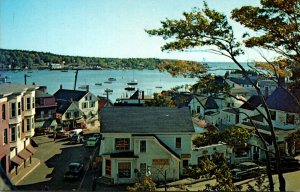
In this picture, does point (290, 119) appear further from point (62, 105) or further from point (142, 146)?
point (62, 105)

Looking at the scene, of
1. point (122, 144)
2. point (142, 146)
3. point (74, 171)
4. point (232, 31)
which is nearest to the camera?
point (232, 31)

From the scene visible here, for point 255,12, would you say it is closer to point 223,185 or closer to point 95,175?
point 223,185

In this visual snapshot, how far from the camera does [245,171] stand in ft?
11.1

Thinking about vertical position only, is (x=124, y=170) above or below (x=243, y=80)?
Answer: below

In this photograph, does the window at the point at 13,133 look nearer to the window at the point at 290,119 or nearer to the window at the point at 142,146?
the window at the point at 142,146

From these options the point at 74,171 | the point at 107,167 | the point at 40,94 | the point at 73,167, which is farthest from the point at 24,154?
the point at 107,167

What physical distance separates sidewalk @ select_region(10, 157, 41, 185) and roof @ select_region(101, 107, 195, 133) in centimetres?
85

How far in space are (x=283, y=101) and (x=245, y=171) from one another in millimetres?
750

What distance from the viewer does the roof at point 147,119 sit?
3.85 meters

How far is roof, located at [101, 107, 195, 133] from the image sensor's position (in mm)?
3852

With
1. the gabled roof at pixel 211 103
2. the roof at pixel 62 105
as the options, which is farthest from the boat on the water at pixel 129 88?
the gabled roof at pixel 211 103

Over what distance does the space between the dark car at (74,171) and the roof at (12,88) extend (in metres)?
1.36

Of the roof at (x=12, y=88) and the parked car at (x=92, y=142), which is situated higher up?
the roof at (x=12, y=88)

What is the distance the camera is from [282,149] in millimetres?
3670
